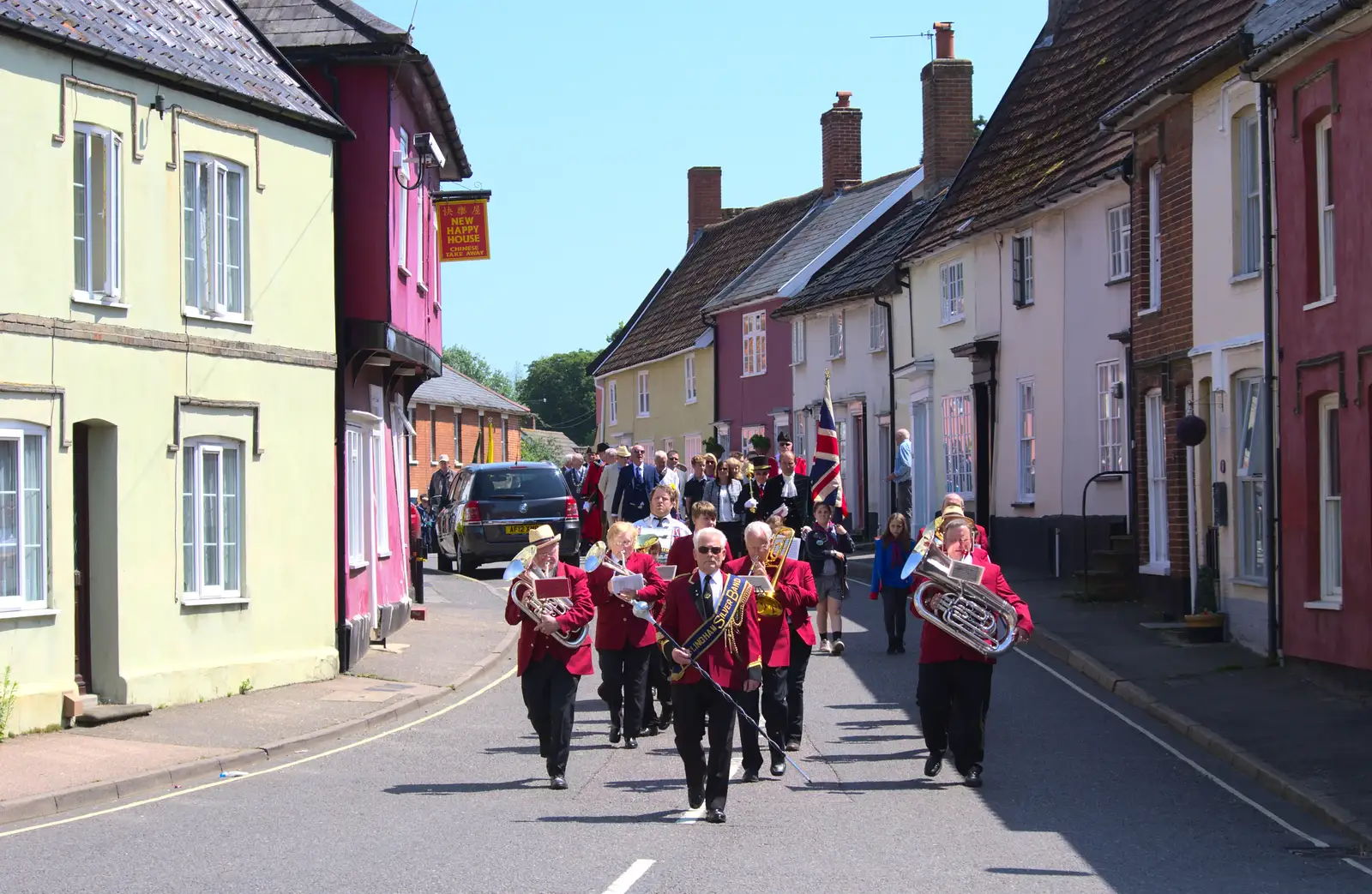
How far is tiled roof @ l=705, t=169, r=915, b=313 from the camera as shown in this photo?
43344mm

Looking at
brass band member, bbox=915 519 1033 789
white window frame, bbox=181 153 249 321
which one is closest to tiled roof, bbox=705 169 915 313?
white window frame, bbox=181 153 249 321

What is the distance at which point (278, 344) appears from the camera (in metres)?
16.9

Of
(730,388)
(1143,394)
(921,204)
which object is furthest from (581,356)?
(1143,394)

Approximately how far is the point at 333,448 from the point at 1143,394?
33.1ft

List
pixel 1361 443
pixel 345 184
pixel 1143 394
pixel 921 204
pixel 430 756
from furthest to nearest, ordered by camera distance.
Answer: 1. pixel 921 204
2. pixel 1143 394
3. pixel 345 184
4. pixel 1361 443
5. pixel 430 756

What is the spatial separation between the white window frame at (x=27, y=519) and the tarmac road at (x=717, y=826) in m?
3.11

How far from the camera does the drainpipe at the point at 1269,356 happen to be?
16.7 meters

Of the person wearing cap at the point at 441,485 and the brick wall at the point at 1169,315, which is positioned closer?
the brick wall at the point at 1169,315

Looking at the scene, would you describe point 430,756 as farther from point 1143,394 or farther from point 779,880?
point 1143,394

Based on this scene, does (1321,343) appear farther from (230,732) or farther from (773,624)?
(230,732)

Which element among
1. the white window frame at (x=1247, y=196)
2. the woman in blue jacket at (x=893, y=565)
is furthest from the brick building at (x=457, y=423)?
the white window frame at (x=1247, y=196)

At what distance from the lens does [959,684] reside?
37.4ft

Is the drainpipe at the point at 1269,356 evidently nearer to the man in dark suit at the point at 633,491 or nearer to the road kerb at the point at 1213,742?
the road kerb at the point at 1213,742

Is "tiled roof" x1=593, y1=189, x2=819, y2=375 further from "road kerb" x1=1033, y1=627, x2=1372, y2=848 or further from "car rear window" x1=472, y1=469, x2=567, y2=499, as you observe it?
"road kerb" x1=1033, y1=627, x2=1372, y2=848
